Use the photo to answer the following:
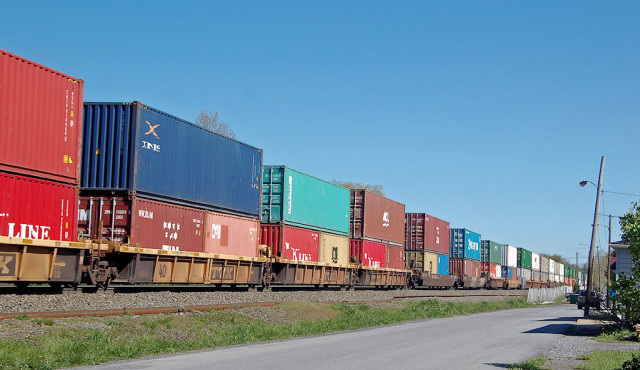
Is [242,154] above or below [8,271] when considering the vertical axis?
above

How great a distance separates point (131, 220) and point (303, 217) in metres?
14.4

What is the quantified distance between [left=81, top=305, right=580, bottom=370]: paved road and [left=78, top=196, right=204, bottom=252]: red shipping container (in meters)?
7.84

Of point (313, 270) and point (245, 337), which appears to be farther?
point (313, 270)

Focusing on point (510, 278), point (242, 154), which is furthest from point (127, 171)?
point (510, 278)

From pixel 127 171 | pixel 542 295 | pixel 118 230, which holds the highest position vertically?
pixel 127 171

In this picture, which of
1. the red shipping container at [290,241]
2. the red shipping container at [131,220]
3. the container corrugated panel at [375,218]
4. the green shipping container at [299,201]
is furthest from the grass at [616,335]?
the container corrugated panel at [375,218]

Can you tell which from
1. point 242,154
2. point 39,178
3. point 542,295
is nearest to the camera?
point 39,178

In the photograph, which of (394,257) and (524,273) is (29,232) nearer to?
(394,257)

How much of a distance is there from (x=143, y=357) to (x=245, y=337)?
4130 millimetres

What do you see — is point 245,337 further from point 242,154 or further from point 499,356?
point 242,154

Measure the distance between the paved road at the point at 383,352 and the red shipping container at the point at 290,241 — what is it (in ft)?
38.2

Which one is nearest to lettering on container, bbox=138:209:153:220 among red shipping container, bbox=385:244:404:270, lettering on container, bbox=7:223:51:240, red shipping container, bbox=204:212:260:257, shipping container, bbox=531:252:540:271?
red shipping container, bbox=204:212:260:257

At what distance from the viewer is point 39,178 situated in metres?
18.3

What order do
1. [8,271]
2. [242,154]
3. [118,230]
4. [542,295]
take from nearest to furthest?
[8,271] < [118,230] < [242,154] < [542,295]
